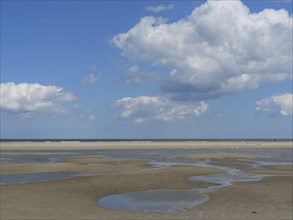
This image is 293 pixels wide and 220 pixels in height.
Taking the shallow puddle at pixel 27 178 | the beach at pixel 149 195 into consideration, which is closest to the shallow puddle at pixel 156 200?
the beach at pixel 149 195

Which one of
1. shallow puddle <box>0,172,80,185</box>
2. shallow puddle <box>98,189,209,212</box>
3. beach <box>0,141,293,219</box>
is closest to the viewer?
beach <box>0,141,293,219</box>

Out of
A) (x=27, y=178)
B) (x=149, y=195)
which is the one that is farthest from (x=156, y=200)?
(x=27, y=178)

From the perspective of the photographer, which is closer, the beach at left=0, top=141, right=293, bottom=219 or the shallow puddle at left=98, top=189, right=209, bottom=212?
the beach at left=0, top=141, right=293, bottom=219

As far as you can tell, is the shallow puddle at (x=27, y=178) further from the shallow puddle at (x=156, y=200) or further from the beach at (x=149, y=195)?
the shallow puddle at (x=156, y=200)

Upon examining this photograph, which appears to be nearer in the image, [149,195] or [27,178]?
[149,195]

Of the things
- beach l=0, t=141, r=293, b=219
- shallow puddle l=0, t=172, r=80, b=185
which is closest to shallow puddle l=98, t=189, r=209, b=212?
beach l=0, t=141, r=293, b=219

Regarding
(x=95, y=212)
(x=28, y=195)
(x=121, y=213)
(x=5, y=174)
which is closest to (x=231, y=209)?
(x=121, y=213)

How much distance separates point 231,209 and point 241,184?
9.00 metres

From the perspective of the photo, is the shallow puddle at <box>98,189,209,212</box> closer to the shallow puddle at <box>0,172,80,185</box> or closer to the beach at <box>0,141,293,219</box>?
the beach at <box>0,141,293,219</box>

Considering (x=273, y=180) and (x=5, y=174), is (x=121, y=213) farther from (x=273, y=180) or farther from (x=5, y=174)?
(x=5, y=174)

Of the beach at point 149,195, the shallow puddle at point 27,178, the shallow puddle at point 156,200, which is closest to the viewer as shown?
the beach at point 149,195

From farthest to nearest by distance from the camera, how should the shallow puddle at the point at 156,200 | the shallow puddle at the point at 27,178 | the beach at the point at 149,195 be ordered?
the shallow puddle at the point at 27,178 < the shallow puddle at the point at 156,200 < the beach at the point at 149,195

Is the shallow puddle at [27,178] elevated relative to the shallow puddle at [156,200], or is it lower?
elevated

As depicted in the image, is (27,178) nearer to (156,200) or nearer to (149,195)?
(149,195)
